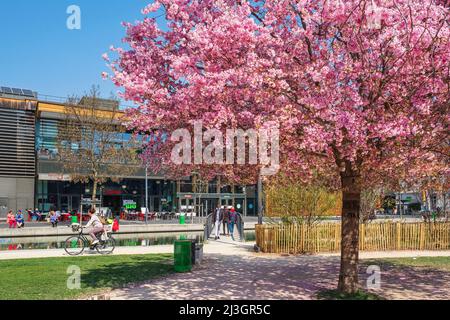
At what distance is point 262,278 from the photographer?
41.4 feet

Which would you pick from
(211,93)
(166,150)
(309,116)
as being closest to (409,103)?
(309,116)

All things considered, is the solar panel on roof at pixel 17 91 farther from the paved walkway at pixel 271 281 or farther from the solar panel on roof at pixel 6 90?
the paved walkway at pixel 271 281

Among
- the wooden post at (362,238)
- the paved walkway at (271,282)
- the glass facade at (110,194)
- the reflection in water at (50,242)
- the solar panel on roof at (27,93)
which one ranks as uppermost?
the solar panel on roof at (27,93)

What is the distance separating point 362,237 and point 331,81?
43.1ft

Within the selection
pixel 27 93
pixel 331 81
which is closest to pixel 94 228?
pixel 331 81

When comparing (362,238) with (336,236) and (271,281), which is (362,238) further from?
(271,281)

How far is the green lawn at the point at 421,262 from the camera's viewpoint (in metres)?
15.1

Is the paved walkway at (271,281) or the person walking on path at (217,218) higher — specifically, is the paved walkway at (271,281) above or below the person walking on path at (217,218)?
below

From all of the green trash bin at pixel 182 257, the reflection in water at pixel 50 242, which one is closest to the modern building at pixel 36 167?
the reflection in water at pixel 50 242

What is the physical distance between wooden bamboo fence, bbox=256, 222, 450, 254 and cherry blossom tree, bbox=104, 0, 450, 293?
378 inches

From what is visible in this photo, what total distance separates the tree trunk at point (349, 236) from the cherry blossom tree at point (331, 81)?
13cm

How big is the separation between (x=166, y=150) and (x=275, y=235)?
878 centimetres

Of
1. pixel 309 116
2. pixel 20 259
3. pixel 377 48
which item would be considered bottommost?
pixel 20 259

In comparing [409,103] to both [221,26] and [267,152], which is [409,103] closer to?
[267,152]
